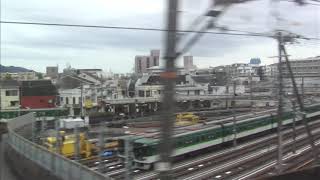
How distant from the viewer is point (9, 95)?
72.6 m

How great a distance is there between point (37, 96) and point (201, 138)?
4535cm

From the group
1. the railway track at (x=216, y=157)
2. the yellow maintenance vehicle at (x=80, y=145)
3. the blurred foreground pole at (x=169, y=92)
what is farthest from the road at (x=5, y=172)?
the blurred foreground pole at (x=169, y=92)

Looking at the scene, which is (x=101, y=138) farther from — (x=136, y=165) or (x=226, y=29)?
(x=136, y=165)

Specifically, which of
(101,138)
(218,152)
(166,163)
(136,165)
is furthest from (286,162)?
(166,163)

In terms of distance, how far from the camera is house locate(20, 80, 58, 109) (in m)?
75.0

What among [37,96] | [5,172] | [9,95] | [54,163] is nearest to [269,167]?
[54,163]

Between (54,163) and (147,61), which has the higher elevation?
(147,61)

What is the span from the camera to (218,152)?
37969 millimetres

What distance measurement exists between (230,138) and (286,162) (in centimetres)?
810

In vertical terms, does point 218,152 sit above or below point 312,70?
below

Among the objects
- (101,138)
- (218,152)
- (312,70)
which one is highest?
(312,70)

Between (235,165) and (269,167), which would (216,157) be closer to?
(235,165)

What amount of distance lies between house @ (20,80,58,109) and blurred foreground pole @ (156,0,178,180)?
69698 mm

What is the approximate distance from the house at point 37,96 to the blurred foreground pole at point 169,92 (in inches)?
2744
